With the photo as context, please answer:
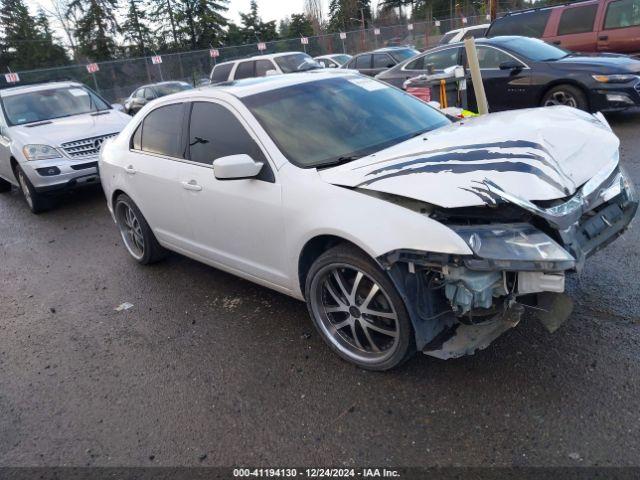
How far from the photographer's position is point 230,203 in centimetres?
357

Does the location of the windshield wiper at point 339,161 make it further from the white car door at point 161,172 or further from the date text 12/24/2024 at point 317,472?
the date text 12/24/2024 at point 317,472

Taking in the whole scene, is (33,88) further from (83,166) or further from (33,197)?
(83,166)

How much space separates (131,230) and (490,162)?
3846mm

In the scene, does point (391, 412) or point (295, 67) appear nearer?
point (391, 412)

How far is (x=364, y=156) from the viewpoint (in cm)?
325

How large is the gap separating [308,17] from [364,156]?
66049mm

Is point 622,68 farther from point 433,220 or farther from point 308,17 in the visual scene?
point 308,17

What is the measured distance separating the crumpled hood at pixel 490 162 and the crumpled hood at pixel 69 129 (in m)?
5.98

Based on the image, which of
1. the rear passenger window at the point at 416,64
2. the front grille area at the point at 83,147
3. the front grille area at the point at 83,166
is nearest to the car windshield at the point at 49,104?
the front grille area at the point at 83,147

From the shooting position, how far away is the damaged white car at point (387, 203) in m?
2.49

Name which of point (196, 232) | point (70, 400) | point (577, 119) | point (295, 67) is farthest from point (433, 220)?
point (295, 67)

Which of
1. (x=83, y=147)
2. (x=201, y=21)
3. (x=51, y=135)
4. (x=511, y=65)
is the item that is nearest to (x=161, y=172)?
(x=83, y=147)

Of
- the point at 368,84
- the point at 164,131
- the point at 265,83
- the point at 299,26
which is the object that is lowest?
the point at 299,26

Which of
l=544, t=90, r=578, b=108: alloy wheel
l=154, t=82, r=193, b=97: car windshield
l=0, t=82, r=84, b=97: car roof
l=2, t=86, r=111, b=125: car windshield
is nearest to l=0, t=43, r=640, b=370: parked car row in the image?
l=2, t=86, r=111, b=125: car windshield
